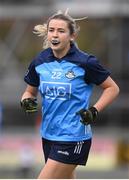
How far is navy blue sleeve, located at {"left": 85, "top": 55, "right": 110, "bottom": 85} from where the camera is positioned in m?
7.12

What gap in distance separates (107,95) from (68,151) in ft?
1.82

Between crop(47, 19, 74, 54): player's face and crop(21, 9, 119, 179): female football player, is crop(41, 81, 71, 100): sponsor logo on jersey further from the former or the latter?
crop(47, 19, 74, 54): player's face

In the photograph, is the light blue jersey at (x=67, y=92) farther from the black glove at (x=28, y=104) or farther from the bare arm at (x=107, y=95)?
the black glove at (x=28, y=104)

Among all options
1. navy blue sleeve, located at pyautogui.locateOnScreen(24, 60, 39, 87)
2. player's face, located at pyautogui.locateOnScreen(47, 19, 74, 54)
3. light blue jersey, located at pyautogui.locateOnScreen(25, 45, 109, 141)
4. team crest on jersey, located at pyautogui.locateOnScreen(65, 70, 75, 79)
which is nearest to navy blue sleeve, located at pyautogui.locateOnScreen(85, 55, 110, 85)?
light blue jersey, located at pyautogui.locateOnScreen(25, 45, 109, 141)

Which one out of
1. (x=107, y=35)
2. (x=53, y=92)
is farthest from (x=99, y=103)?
(x=107, y=35)

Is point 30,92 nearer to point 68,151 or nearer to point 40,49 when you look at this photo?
point 68,151

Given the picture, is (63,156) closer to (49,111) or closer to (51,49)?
(49,111)

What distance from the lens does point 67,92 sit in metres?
7.08

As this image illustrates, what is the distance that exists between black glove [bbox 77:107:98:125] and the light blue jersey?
11 centimetres

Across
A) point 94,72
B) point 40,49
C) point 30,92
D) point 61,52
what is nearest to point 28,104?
point 30,92

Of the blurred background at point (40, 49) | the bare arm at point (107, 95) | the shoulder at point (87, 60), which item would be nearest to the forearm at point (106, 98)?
the bare arm at point (107, 95)

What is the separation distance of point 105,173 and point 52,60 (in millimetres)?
11869

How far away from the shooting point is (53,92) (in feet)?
23.3

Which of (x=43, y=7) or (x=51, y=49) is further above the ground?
(x=51, y=49)
